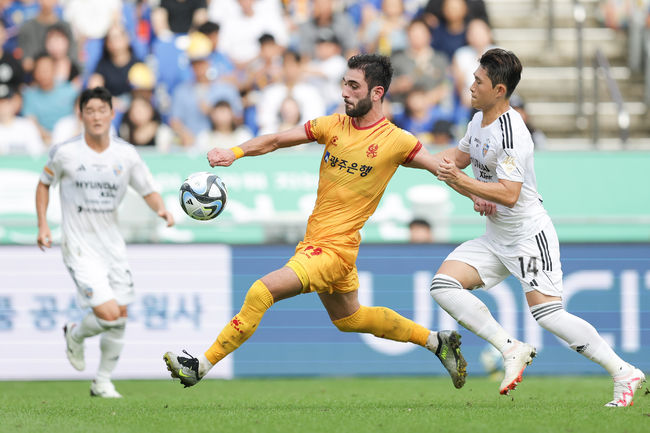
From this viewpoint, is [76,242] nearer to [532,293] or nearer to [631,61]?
[532,293]

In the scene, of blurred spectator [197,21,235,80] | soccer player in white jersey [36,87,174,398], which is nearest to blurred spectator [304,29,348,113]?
blurred spectator [197,21,235,80]

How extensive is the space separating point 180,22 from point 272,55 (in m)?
1.62

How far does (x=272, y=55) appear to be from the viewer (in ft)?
54.1

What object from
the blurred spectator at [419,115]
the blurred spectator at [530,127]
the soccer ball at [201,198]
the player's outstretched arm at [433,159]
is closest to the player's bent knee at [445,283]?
the player's outstretched arm at [433,159]

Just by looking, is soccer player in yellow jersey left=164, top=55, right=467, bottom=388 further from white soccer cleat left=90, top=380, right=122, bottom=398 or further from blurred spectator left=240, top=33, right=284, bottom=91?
blurred spectator left=240, top=33, right=284, bottom=91

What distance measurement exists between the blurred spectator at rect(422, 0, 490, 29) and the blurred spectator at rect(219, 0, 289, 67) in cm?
224

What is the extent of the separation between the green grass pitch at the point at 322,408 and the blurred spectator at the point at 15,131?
4.63 m

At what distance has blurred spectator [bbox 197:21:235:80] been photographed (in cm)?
1641

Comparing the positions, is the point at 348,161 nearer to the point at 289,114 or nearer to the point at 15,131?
the point at 289,114

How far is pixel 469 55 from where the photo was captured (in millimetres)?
16500

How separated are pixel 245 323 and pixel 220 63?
31.5ft

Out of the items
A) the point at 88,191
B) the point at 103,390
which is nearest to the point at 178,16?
the point at 88,191

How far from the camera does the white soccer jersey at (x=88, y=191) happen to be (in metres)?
9.55

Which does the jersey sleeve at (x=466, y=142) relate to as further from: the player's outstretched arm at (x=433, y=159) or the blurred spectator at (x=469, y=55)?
the blurred spectator at (x=469, y=55)
